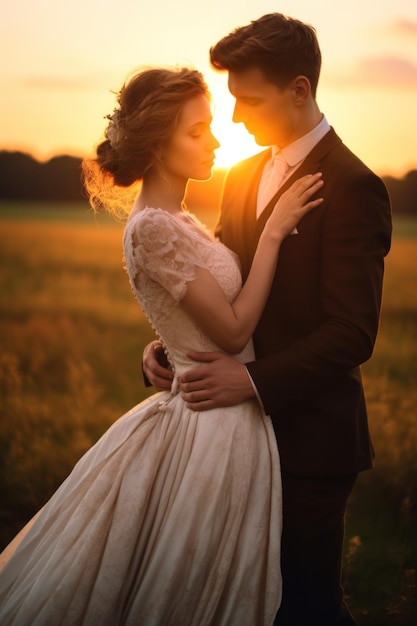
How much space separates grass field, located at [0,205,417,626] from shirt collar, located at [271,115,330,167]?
2.58 metres

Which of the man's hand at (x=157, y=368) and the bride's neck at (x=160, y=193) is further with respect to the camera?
the man's hand at (x=157, y=368)

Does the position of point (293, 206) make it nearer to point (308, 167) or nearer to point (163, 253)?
point (308, 167)

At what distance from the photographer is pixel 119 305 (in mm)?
12617

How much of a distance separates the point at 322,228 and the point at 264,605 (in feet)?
5.41

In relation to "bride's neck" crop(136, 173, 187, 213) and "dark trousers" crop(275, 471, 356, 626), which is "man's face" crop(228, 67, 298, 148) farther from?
"dark trousers" crop(275, 471, 356, 626)

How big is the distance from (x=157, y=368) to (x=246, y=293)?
0.72m

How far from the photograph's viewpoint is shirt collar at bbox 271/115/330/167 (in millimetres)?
3826

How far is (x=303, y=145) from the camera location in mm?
3826

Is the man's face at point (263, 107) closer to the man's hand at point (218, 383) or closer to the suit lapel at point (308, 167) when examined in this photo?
the suit lapel at point (308, 167)

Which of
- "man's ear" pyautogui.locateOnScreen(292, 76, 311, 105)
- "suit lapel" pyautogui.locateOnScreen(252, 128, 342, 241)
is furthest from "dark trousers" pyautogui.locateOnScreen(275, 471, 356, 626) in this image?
"man's ear" pyautogui.locateOnScreen(292, 76, 311, 105)

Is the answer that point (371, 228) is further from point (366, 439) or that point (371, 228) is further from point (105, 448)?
point (105, 448)

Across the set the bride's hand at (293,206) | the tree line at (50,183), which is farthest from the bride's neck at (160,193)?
the tree line at (50,183)

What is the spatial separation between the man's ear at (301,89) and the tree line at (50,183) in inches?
509

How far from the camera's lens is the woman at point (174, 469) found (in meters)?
3.54
